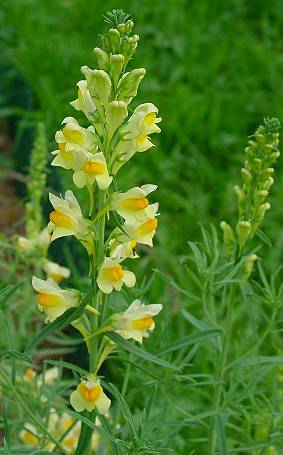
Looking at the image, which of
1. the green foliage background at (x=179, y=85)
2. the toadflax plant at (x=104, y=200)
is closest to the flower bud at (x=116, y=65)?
the toadflax plant at (x=104, y=200)

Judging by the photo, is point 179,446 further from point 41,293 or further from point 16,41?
point 16,41

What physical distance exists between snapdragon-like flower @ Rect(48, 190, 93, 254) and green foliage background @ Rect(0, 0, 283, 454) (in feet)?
6.24

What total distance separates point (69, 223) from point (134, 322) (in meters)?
0.21

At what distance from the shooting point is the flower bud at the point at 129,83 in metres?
1.37

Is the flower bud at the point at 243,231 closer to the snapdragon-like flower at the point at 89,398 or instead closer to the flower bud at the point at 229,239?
the flower bud at the point at 229,239

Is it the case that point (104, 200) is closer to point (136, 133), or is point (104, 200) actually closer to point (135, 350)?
point (136, 133)

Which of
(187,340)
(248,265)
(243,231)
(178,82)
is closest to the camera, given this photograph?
(187,340)

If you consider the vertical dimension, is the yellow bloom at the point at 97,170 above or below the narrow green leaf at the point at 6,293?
above

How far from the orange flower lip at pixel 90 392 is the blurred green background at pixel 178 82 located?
200cm

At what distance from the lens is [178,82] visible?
4.21 m

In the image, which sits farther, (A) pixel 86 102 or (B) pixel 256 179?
(B) pixel 256 179

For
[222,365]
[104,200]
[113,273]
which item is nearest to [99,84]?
[104,200]

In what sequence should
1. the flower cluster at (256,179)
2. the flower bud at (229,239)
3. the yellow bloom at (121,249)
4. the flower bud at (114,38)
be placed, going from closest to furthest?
1. the flower bud at (114,38)
2. the yellow bloom at (121,249)
3. the flower cluster at (256,179)
4. the flower bud at (229,239)

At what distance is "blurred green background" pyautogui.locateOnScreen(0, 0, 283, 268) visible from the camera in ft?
12.4
